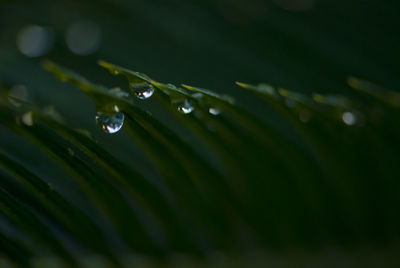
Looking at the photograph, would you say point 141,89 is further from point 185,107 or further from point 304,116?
point 304,116

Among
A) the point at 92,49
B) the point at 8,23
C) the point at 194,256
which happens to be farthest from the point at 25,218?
the point at 8,23

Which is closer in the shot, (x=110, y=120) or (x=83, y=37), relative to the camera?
(x=110, y=120)

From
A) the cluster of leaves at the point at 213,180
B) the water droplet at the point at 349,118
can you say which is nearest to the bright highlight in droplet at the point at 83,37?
the cluster of leaves at the point at 213,180

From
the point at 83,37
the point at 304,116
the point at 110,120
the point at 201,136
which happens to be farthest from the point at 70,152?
the point at 83,37

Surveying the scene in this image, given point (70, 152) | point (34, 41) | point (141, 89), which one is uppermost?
point (34, 41)

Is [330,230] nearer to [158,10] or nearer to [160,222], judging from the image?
[160,222]

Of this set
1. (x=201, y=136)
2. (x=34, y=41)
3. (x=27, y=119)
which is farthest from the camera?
(x=34, y=41)

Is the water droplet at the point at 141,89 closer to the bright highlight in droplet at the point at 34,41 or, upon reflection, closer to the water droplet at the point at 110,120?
A: the water droplet at the point at 110,120
